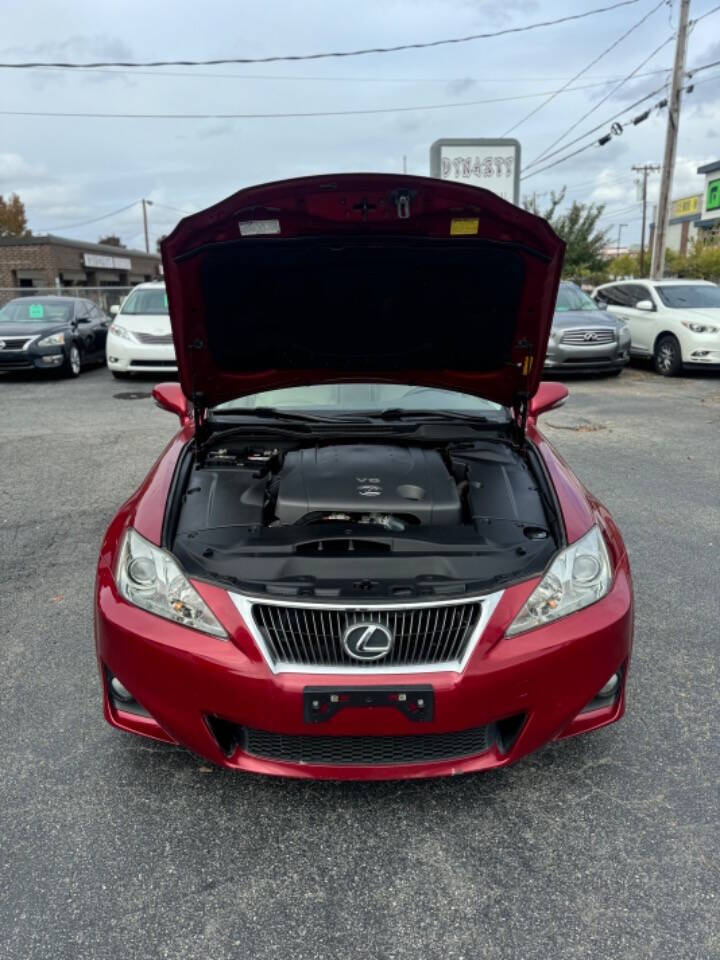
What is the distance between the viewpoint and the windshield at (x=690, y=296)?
42.4 feet

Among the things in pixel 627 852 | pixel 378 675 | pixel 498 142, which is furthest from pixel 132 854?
pixel 498 142

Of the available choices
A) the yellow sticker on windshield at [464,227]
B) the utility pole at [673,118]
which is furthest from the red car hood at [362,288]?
the utility pole at [673,118]

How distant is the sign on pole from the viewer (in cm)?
1514

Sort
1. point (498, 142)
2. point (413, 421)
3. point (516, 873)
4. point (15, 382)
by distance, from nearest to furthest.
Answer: point (516, 873) → point (413, 421) → point (15, 382) → point (498, 142)

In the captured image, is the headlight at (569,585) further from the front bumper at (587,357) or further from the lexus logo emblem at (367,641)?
the front bumper at (587,357)

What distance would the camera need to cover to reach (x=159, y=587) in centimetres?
238

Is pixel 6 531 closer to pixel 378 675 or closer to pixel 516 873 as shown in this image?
pixel 378 675

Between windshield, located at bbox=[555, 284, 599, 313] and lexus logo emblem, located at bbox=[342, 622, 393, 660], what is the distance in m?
11.7

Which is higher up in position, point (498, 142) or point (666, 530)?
point (498, 142)

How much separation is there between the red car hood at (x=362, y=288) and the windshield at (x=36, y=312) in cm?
1101

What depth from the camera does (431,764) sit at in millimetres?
2230

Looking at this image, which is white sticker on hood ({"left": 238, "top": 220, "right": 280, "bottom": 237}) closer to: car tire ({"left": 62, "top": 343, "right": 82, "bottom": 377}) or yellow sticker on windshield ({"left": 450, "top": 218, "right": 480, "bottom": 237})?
yellow sticker on windshield ({"left": 450, "top": 218, "right": 480, "bottom": 237})

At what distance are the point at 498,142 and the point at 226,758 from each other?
1537 centimetres

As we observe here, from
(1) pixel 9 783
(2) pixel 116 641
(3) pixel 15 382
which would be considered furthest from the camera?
(3) pixel 15 382
